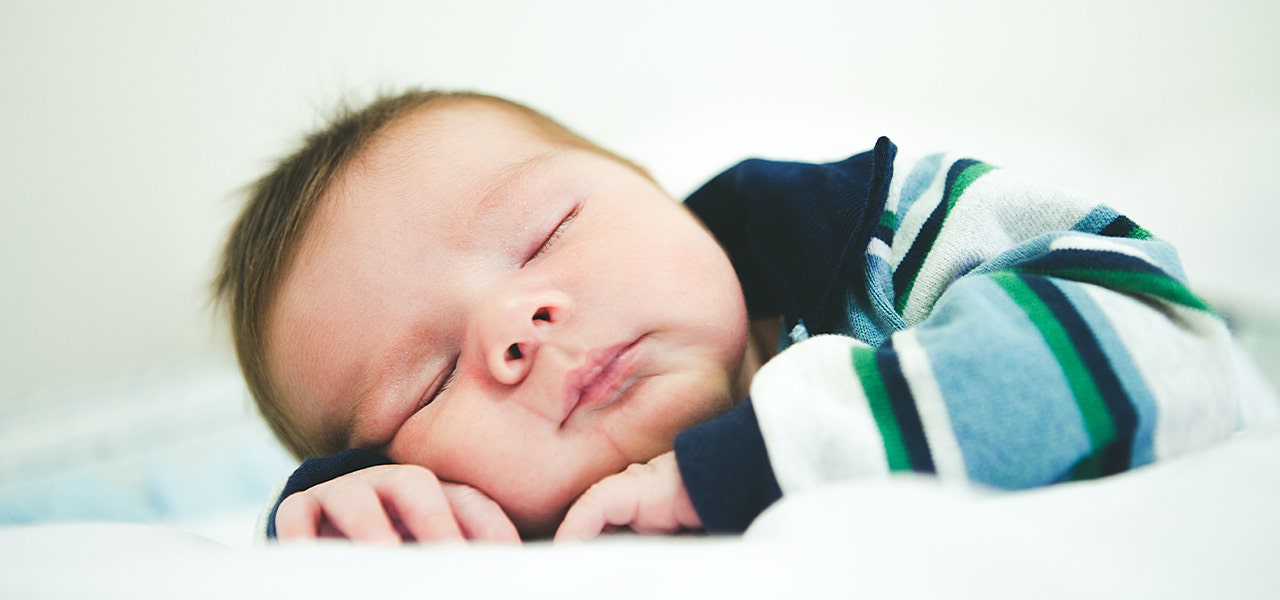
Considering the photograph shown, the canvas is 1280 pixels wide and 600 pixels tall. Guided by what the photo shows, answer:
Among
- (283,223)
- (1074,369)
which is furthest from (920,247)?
(283,223)

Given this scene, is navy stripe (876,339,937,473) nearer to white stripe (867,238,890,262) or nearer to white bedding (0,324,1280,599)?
white bedding (0,324,1280,599)

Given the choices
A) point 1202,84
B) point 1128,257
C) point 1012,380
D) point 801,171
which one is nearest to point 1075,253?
point 1128,257

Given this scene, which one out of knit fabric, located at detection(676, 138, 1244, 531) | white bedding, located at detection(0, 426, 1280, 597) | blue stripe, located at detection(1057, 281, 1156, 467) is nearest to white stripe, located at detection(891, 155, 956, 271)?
knit fabric, located at detection(676, 138, 1244, 531)

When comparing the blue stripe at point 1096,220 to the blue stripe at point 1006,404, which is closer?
the blue stripe at point 1006,404

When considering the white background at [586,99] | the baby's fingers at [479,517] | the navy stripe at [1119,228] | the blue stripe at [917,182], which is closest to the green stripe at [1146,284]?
the navy stripe at [1119,228]

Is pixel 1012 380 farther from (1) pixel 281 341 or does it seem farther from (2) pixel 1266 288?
(2) pixel 1266 288

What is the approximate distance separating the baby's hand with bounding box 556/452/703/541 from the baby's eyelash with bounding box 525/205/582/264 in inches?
9.2

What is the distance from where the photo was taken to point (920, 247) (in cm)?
66

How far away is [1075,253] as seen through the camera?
0.52 metres

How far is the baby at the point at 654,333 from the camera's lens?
1.41 feet

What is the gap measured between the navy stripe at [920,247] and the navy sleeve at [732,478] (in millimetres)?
285

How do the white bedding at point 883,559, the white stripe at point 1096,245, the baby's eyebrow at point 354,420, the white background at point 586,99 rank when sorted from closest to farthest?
the white bedding at point 883,559 → the white stripe at point 1096,245 → the baby's eyebrow at point 354,420 → the white background at point 586,99

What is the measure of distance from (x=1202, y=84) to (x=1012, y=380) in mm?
1345

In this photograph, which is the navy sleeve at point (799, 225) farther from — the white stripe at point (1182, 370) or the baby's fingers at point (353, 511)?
the baby's fingers at point (353, 511)
